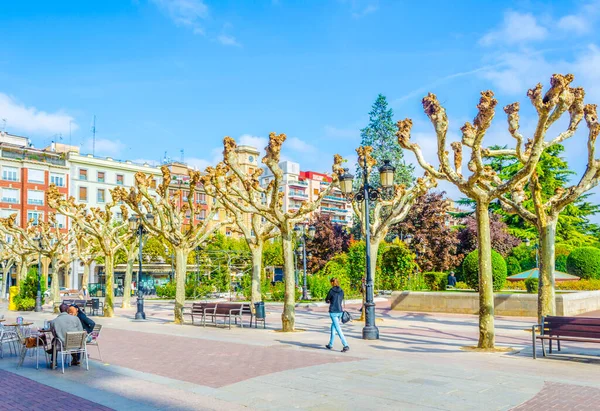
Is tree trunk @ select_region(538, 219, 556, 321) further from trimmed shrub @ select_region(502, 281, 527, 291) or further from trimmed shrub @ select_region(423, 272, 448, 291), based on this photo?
trimmed shrub @ select_region(423, 272, 448, 291)

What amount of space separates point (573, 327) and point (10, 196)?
63314mm

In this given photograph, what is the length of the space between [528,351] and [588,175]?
19.5 ft

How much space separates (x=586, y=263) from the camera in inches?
1185

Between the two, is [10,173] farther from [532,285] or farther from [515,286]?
[532,285]

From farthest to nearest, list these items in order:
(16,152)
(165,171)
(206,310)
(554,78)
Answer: (16,152) < (165,171) < (206,310) < (554,78)

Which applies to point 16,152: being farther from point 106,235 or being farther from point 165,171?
point 165,171

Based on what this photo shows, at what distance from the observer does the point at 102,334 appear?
17.4 metres

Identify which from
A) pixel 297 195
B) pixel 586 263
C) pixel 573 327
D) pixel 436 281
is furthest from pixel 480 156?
pixel 297 195

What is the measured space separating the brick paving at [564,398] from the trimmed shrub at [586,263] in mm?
24766

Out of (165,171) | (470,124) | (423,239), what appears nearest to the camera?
(470,124)

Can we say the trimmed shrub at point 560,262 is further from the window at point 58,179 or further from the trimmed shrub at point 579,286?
the window at point 58,179

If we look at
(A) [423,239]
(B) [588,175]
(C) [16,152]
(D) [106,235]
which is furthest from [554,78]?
(C) [16,152]

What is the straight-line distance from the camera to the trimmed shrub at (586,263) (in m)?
30.0

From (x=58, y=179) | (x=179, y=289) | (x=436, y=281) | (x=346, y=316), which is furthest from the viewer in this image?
(x=58, y=179)
